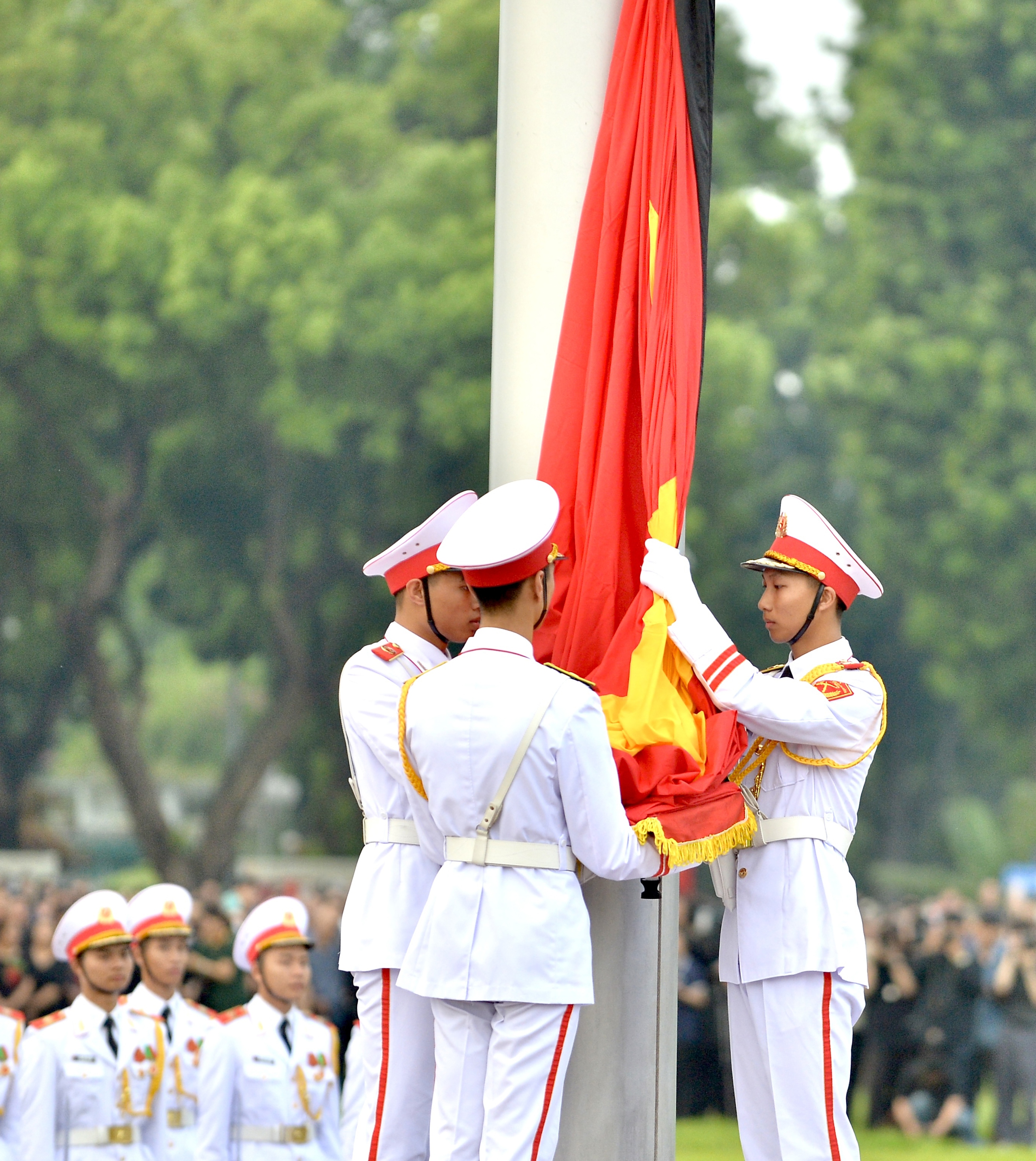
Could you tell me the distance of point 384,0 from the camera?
19828mm

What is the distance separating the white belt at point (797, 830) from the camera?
14.1ft

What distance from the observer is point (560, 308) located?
15.3ft

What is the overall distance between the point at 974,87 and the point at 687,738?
16.9 meters

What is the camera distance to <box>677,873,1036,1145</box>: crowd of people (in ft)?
41.8

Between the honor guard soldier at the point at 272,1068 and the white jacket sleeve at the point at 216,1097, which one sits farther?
the honor guard soldier at the point at 272,1068

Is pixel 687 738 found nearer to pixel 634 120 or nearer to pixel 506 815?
pixel 506 815

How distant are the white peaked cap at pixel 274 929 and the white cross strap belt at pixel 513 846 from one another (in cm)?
306

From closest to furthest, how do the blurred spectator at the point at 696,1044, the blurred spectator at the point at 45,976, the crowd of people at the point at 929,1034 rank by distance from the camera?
the blurred spectator at the point at 45,976
the crowd of people at the point at 929,1034
the blurred spectator at the point at 696,1044

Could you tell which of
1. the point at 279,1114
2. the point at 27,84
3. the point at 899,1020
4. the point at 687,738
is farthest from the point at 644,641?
the point at 27,84

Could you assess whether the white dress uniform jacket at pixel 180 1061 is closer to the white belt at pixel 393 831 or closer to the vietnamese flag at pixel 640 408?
the white belt at pixel 393 831

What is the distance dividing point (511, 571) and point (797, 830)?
1.16 m

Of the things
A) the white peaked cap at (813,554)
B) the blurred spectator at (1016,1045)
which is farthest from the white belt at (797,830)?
the blurred spectator at (1016,1045)

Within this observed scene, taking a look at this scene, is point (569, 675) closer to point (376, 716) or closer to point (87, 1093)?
point (376, 716)

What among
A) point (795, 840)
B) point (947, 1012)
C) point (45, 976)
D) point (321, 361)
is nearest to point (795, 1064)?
point (795, 840)
